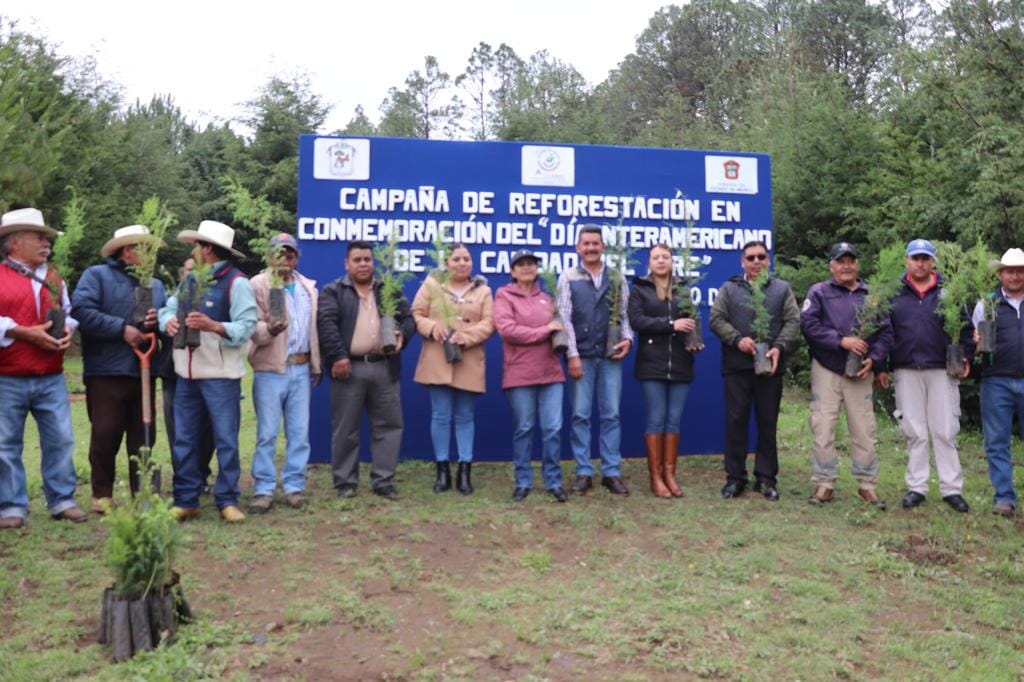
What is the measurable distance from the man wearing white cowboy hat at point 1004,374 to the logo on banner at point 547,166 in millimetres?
3665

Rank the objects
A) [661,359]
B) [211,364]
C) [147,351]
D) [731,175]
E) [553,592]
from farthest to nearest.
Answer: [731,175] → [661,359] → [147,351] → [211,364] → [553,592]

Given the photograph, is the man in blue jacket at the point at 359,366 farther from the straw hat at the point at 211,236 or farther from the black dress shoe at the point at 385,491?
the straw hat at the point at 211,236

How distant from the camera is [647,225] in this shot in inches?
340

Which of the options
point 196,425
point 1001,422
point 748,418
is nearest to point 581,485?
point 748,418

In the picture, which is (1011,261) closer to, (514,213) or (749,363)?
(749,363)

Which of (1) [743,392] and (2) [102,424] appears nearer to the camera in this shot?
(2) [102,424]

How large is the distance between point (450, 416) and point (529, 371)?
76 centimetres

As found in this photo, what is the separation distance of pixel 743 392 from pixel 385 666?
13.2ft

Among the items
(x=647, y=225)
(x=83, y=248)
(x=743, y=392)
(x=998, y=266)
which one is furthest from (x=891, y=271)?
(x=83, y=248)

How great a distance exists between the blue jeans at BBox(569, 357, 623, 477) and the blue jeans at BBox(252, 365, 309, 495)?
6.77ft

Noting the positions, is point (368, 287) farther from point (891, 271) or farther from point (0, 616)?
point (891, 271)

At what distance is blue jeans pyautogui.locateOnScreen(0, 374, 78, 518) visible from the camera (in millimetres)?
5887

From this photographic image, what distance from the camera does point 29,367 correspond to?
233 inches

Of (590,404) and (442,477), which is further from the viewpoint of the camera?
(442,477)
